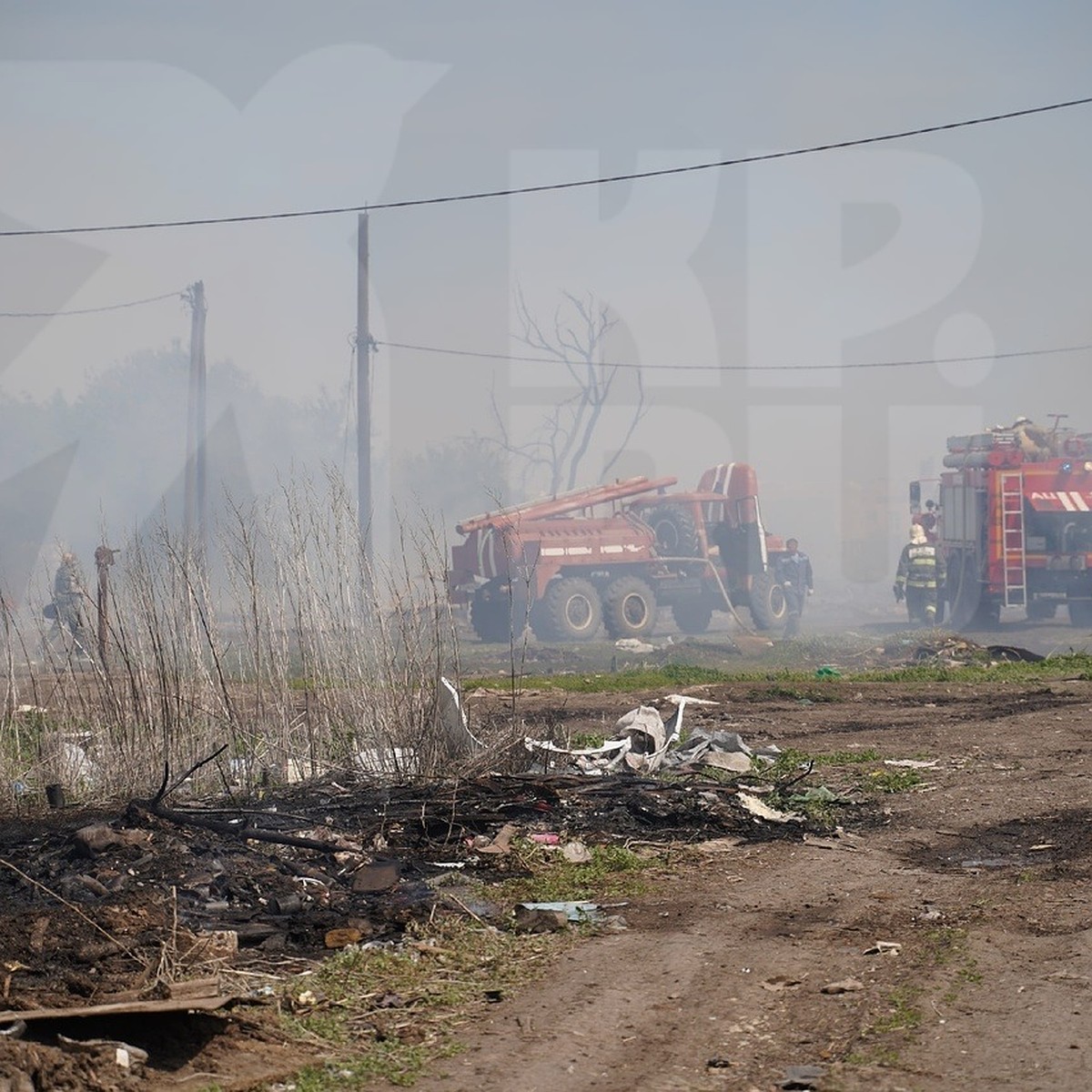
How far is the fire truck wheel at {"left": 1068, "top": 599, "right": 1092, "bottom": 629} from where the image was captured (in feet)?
81.9

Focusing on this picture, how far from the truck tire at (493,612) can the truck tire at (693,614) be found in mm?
3510

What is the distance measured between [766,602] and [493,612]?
607 centimetres

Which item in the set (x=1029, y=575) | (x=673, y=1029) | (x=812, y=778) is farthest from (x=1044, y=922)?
(x=1029, y=575)

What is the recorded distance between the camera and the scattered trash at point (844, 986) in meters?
4.69

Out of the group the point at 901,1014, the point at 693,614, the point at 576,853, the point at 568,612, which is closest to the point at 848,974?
the point at 901,1014

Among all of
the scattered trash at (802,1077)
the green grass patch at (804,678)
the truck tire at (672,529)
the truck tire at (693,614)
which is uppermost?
the truck tire at (672,529)

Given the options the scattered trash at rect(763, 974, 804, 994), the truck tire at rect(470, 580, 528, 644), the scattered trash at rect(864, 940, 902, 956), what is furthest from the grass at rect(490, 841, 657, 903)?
the truck tire at rect(470, 580, 528, 644)

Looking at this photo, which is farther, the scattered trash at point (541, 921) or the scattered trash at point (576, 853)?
the scattered trash at point (576, 853)

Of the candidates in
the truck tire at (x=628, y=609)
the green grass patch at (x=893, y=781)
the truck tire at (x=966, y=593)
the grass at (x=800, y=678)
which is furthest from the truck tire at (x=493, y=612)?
the green grass patch at (x=893, y=781)

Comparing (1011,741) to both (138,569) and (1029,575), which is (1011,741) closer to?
(138,569)

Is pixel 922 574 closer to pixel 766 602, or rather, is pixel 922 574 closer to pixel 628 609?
pixel 766 602

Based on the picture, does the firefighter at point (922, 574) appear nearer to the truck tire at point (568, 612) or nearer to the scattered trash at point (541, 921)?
A: the truck tire at point (568, 612)

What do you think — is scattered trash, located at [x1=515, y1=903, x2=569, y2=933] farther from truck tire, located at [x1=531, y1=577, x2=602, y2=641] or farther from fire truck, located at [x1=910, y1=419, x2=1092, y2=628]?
fire truck, located at [x1=910, y1=419, x2=1092, y2=628]

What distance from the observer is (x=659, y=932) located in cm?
559
